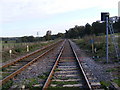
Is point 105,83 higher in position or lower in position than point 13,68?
higher

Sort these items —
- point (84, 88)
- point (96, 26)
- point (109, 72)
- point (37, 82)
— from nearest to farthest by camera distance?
point (84, 88) < point (37, 82) < point (109, 72) < point (96, 26)

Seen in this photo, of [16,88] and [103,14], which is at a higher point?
[103,14]

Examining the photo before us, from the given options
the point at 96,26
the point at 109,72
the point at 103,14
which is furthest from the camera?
the point at 96,26

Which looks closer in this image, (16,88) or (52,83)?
(16,88)

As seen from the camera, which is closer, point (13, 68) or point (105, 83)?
point (105, 83)

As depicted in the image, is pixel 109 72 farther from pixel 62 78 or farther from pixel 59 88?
pixel 59 88

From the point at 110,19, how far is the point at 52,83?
7.10 m

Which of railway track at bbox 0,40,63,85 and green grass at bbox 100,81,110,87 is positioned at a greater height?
green grass at bbox 100,81,110,87

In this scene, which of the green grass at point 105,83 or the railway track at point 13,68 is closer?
the green grass at point 105,83

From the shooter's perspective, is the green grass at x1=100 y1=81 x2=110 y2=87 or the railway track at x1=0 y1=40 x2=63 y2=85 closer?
the green grass at x1=100 y1=81 x2=110 y2=87

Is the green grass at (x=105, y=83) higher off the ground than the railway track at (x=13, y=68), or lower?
higher

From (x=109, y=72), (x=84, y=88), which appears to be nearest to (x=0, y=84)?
(x=84, y=88)

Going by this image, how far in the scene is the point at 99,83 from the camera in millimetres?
7086

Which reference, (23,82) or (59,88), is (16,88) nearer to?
(23,82)
